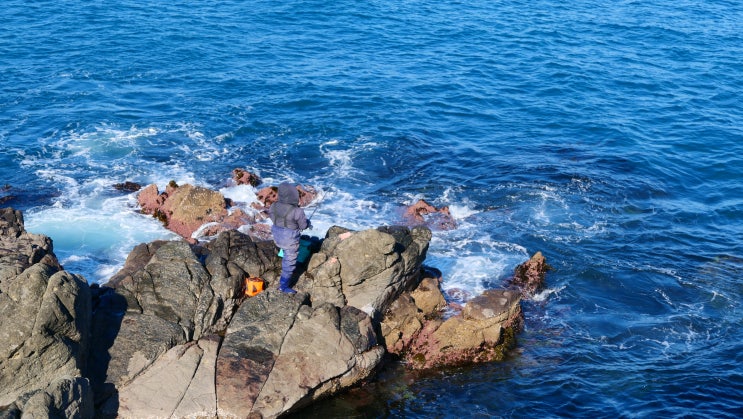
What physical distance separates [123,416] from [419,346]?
27.1ft

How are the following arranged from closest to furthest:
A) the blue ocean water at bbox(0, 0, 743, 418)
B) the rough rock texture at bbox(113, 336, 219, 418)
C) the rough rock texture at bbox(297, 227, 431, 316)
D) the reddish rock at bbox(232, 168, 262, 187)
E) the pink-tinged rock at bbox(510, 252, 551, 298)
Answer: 1. the rough rock texture at bbox(113, 336, 219, 418)
2. the rough rock texture at bbox(297, 227, 431, 316)
3. the blue ocean water at bbox(0, 0, 743, 418)
4. the pink-tinged rock at bbox(510, 252, 551, 298)
5. the reddish rock at bbox(232, 168, 262, 187)

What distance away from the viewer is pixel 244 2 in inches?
2298

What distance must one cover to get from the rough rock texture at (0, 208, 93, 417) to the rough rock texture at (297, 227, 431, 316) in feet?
20.3

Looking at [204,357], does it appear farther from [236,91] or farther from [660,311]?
[236,91]

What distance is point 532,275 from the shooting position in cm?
2559

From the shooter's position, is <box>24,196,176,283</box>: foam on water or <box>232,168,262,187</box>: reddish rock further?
<box>232,168,262,187</box>: reddish rock

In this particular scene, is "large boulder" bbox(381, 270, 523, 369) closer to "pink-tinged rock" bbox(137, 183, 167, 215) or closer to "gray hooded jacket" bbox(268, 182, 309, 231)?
"gray hooded jacket" bbox(268, 182, 309, 231)

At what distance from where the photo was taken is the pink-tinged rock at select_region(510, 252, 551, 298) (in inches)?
989

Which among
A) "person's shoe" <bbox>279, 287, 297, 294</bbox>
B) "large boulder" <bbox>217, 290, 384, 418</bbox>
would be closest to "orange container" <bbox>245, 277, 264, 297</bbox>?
"person's shoe" <bbox>279, 287, 297, 294</bbox>

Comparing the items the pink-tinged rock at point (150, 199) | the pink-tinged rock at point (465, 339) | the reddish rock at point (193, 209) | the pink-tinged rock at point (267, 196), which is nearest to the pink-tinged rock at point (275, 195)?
the pink-tinged rock at point (267, 196)

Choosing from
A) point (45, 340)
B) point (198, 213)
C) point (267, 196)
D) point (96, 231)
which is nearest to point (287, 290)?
point (45, 340)

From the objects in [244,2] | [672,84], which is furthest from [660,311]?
[244,2]

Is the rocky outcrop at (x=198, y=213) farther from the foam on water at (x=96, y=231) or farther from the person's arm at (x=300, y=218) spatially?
the person's arm at (x=300, y=218)

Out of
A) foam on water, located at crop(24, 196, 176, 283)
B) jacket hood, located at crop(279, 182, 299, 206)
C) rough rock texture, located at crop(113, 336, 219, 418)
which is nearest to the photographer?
rough rock texture, located at crop(113, 336, 219, 418)
